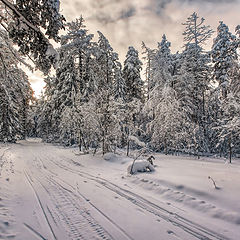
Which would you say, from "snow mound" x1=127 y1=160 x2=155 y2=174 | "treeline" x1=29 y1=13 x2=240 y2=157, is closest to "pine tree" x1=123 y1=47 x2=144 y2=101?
"treeline" x1=29 y1=13 x2=240 y2=157

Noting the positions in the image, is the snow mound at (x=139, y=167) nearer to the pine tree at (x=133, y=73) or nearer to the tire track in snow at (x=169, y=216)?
the tire track in snow at (x=169, y=216)

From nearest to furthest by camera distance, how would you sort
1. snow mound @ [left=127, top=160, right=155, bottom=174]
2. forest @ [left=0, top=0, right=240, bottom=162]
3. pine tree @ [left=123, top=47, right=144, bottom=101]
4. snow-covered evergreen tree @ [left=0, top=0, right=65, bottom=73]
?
1. snow-covered evergreen tree @ [left=0, top=0, right=65, bottom=73]
2. snow mound @ [left=127, top=160, right=155, bottom=174]
3. forest @ [left=0, top=0, right=240, bottom=162]
4. pine tree @ [left=123, top=47, right=144, bottom=101]

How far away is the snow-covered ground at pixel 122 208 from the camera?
380cm

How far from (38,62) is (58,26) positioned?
1.55 m

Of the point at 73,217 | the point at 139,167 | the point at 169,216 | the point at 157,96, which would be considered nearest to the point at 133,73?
the point at 157,96

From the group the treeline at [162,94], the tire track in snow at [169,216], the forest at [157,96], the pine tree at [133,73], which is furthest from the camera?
the pine tree at [133,73]

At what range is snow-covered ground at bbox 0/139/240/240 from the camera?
3.80 meters

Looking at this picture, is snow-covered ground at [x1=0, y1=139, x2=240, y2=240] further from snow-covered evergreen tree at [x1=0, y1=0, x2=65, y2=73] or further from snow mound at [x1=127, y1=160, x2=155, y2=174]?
snow-covered evergreen tree at [x1=0, y1=0, x2=65, y2=73]

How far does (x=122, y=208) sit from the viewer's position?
197 inches

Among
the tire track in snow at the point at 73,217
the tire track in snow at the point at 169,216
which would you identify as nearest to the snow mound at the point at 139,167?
the tire track in snow at the point at 169,216

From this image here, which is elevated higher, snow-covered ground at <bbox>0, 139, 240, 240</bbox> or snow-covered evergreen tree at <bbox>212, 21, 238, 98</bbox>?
snow-covered evergreen tree at <bbox>212, 21, 238, 98</bbox>

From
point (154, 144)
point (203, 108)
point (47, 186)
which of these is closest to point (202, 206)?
point (47, 186)

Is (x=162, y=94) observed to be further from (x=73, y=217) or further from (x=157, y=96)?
(x=73, y=217)

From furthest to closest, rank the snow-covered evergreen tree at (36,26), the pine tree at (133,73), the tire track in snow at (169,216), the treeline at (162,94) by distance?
the pine tree at (133,73) → the treeline at (162,94) → the snow-covered evergreen tree at (36,26) → the tire track in snow at (169,216)
